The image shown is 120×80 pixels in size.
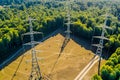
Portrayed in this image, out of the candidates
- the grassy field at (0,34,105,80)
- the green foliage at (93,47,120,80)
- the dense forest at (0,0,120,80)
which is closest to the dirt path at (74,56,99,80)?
the grassy field at (0,34,105,80)

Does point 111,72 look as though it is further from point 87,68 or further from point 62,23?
point 62,23

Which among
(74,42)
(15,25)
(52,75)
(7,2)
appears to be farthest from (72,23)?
(7,2)

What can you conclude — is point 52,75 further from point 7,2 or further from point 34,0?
point 7,2

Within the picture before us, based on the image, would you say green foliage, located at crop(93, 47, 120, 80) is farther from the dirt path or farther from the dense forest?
the dirt path

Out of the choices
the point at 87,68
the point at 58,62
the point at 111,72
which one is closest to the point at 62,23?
the point at 58,62

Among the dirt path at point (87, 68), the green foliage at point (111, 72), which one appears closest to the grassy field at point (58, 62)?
the dirt path at point (87, 68)
